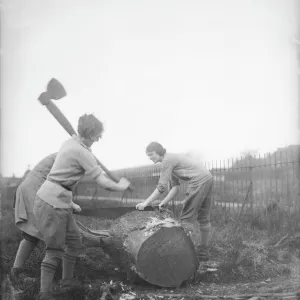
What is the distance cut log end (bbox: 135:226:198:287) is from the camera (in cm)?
322

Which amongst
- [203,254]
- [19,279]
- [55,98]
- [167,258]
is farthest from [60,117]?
[203,254]

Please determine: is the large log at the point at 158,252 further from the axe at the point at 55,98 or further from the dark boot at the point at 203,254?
the dark boot at the point at 203,254

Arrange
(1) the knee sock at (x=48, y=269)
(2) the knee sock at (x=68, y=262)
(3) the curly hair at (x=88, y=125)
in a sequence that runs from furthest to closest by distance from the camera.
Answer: (2) the knee sock at (x=68, y=262) → (3) the curly hair at (x=88, y=125) → (1) the knee sock at (x=48, y=269)

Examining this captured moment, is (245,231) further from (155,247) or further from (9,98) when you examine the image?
(9,98)

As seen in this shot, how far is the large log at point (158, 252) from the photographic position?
3225 mm

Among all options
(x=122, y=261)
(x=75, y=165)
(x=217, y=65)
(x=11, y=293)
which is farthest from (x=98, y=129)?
(x=217, y=65)

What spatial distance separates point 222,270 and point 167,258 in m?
0.95

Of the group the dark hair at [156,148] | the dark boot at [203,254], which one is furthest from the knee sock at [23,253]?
the dark boot at [203,254]

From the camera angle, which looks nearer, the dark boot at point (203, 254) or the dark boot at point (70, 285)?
the dark boot at point (70, 285)

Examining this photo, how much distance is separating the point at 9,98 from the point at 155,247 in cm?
213

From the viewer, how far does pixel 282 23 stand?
3.98m

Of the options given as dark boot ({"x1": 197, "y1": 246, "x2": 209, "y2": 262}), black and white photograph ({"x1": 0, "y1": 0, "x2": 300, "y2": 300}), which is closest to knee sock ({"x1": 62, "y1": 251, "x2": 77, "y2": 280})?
black and white photograph ({"x1": 0, "y1": 0, "x2": 300, "y2": 300})

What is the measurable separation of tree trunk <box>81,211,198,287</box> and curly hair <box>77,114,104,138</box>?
1.18 m

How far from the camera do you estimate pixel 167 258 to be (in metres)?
3.27
